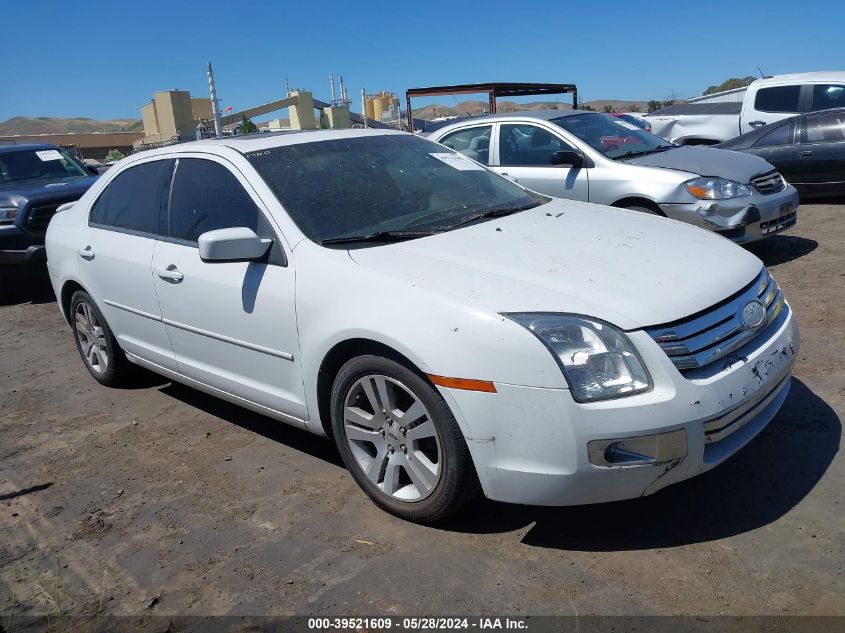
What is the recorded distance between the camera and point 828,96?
11.2 meters

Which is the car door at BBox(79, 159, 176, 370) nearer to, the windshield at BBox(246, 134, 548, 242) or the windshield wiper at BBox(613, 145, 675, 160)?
the windshield at BBox(246, 134, 548, 242)

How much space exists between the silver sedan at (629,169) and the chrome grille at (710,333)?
147 inches

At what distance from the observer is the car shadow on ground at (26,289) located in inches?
349

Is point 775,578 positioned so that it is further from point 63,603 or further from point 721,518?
point 63,603

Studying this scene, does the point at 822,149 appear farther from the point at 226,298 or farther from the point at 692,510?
the point at 226,298

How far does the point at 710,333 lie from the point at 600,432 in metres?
0.63

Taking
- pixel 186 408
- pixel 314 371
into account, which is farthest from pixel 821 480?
pixel 186 408

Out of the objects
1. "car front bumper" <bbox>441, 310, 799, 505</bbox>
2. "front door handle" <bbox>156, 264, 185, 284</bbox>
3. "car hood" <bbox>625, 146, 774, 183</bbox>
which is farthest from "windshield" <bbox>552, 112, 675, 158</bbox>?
"car front bumper" <bbox>441, 310, 799, 505</bbox>

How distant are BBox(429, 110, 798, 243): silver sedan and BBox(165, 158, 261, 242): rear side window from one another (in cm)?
395

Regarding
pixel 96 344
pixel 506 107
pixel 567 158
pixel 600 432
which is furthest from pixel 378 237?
pixel 506 107

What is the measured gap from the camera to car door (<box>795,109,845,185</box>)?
29.7 ft

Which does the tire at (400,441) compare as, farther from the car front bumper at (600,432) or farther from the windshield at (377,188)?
the windshield at (377,188)

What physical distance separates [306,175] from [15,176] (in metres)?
7.28

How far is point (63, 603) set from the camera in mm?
2945
